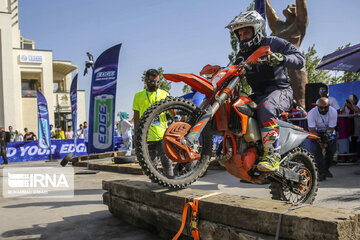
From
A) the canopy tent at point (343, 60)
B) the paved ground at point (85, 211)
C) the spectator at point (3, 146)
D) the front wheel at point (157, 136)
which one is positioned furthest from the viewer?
the spectator at point (3, 146)

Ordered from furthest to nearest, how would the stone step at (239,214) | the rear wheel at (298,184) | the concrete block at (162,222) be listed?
the rear wheel at (298,184)
the concrete block at (162,222)
the stone step at (239,214)

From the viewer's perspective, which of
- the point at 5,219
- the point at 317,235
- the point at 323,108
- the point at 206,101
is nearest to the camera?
the point at 317,235

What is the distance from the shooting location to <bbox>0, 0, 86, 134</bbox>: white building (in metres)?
36.8

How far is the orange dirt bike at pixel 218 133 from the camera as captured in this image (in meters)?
3.39

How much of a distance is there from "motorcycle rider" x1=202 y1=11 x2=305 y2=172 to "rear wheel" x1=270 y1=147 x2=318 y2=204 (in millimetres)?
467

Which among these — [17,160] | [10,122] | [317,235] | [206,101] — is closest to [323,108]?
[206,101]

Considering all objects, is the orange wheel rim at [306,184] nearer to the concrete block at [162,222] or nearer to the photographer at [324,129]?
the concrete block at [162,222]

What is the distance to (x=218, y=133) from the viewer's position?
3920 millimetres

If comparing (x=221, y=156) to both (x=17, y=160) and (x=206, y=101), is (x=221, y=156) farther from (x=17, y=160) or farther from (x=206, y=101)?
(x=17, y=160)

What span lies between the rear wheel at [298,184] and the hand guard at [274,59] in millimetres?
1165

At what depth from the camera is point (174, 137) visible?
130 inches

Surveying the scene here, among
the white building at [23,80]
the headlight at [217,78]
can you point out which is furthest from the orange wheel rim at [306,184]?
the white building at [23,80]

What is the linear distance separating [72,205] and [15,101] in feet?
123

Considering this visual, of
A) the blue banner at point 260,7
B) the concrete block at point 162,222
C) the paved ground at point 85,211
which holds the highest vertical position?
the blue banner at point 260,7
